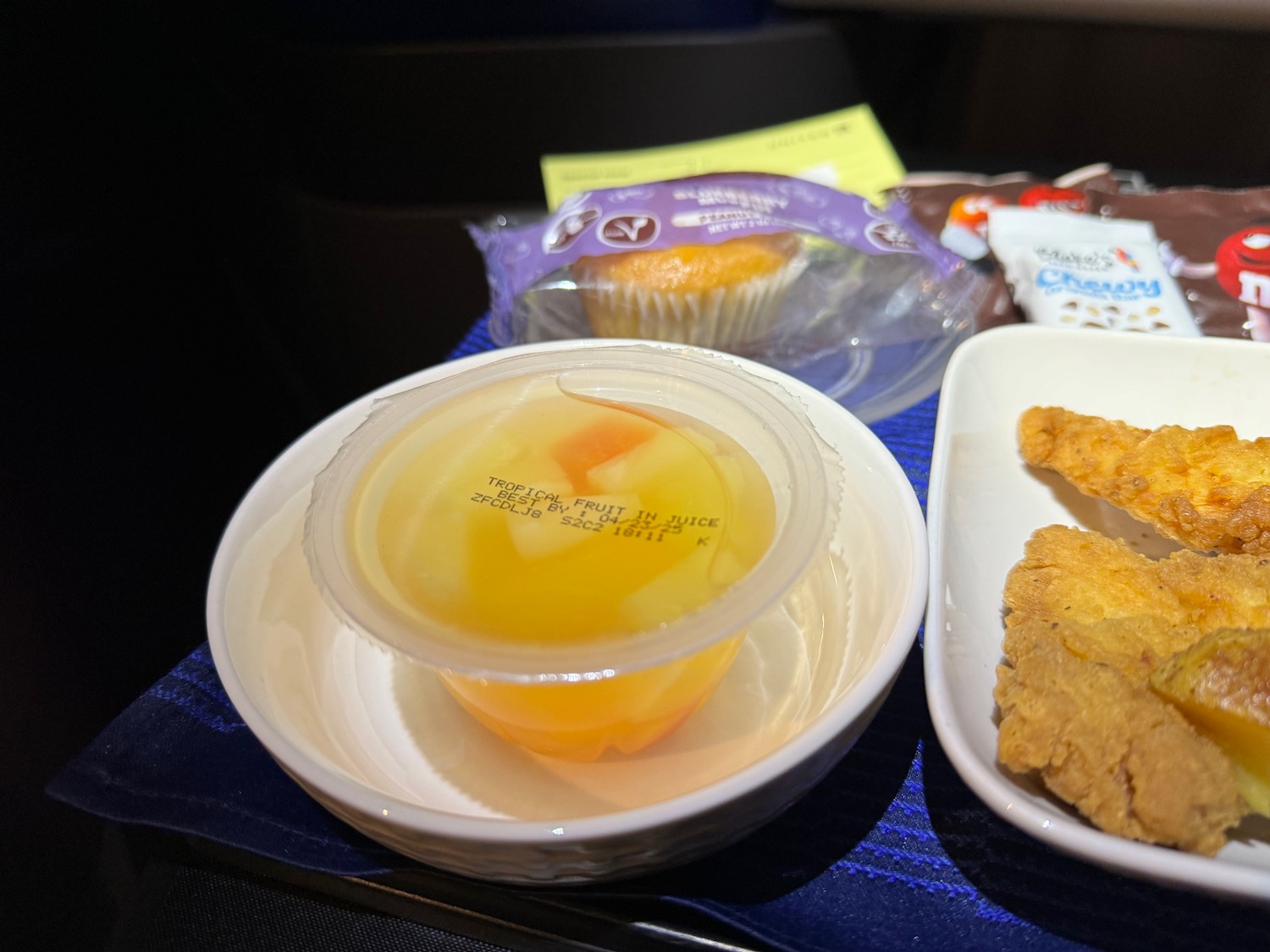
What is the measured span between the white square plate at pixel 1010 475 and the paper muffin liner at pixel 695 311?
418 mm

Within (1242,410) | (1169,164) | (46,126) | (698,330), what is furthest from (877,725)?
(1169,164)

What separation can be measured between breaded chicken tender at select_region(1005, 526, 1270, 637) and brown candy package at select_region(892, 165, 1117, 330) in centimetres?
69

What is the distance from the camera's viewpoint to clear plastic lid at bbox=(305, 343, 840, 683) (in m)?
0.66

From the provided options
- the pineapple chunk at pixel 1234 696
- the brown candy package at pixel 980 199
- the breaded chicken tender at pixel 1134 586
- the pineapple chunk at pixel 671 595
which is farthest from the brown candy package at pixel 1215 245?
the pineapple chunk at pixel 671 595

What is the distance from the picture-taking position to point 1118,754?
2.15 ft

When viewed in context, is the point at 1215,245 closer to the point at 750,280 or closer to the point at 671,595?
the point at 750,280

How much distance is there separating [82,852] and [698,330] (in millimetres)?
1196

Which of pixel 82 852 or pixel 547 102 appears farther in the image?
pixel 547 102

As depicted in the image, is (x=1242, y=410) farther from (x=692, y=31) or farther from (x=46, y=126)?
(x=46, y=126)

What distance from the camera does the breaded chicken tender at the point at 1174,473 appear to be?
90 centimetres

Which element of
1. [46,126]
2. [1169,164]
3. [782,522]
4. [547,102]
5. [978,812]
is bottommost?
[1169,164]

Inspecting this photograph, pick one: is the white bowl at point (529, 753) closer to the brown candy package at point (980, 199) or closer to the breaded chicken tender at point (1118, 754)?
the breaded chicken tender at point (1118, 754)

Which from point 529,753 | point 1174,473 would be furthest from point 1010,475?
point 529,753

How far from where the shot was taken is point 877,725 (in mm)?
812
